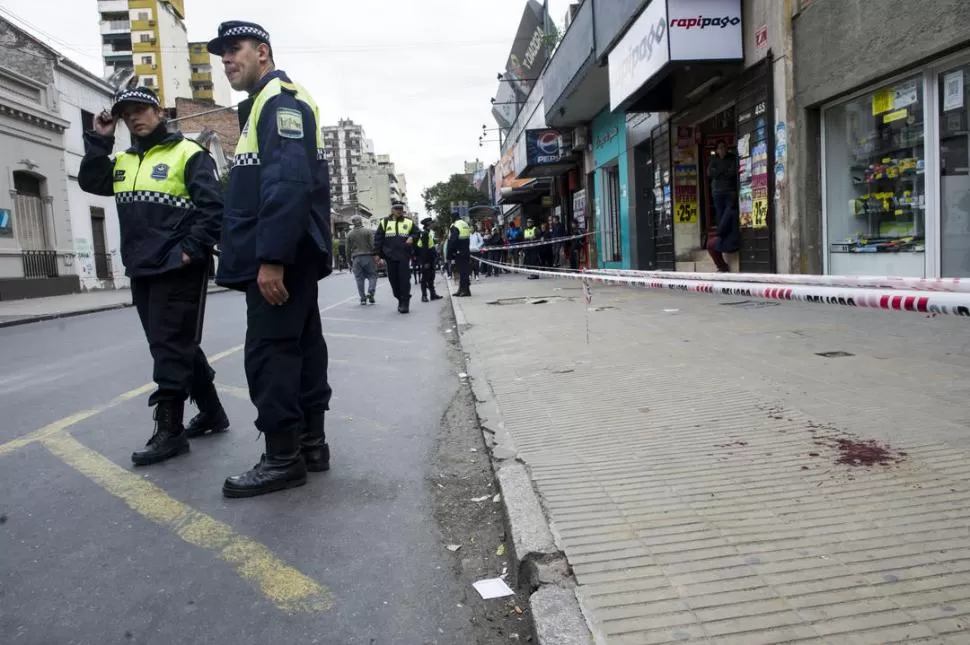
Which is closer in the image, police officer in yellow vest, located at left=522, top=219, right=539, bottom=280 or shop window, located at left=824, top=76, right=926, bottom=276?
shop window, located at left=824, top=76, right=926, bottom=276

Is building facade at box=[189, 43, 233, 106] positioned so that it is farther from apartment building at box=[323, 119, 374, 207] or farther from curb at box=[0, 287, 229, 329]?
curb at box=[0, 287, 229, 329]

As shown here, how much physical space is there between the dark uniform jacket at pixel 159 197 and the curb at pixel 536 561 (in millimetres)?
1903

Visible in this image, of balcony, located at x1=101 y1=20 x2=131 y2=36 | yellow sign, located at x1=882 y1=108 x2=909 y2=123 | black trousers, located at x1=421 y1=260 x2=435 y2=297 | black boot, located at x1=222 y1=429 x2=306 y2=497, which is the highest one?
balcony, located at x1=101 y1=20 x2=131 y2=36

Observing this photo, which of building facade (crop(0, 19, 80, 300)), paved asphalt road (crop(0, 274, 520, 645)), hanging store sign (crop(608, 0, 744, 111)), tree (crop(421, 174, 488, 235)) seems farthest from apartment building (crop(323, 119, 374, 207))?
paved asphalt road (crop(0, 274, 520, 645))

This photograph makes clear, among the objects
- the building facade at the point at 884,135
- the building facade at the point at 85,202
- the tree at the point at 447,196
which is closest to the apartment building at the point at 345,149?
the tree at the point at 447,196

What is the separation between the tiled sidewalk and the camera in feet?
6.71

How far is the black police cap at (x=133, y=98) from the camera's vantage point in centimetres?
370

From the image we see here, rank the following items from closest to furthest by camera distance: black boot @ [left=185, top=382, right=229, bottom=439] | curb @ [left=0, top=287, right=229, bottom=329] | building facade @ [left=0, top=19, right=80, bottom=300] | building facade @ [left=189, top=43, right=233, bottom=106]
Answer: black boot @ [left=185, top=382, right=229, bottom=439], curb @ [left=0, top=287, right=229, bottom=329], building facade @ [left=0, top=19, right=80, bottom=300], building facade @ [left=189, top=43, right=233, bottom=106]

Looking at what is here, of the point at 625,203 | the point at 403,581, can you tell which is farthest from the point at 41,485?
the point at 625,203

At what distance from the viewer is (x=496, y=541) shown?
280 cm

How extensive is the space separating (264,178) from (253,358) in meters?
0.79

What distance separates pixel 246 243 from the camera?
10.3 ft

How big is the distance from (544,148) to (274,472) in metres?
20.1

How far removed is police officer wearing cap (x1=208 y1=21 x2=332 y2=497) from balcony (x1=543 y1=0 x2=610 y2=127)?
12203 mm
